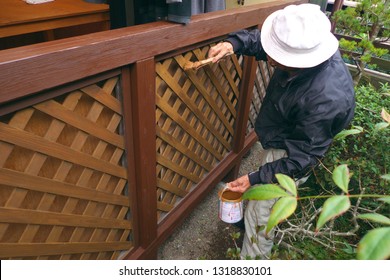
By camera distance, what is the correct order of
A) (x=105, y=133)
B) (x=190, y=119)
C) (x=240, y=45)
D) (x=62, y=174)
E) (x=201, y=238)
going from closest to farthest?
(x=62, y=174) < (x=105, y=133) < (x=240, y=45) < (x=190, y=119) < (x=201, y=238)

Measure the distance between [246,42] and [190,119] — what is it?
2.46 ft

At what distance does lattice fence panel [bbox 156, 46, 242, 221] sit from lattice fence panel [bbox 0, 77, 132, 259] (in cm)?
39

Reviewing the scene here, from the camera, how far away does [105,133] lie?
1581mm

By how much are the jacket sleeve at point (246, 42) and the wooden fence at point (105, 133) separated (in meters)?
0.08

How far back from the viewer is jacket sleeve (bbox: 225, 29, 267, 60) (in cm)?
226

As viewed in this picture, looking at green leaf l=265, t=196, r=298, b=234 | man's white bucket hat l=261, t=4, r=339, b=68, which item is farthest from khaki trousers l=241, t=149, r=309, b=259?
green leaf l=265, t=196, r=298, b=234

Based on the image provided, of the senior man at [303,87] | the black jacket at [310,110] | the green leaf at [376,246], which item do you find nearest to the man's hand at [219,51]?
the senior man at [303,87]

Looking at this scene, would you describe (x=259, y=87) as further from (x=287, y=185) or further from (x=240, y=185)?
(x=287, y=185)

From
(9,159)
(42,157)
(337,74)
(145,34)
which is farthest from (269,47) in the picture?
(9,159)

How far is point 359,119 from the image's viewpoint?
117 inches

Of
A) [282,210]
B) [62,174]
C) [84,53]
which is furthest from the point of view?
[62,174]

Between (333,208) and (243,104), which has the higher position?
(333,208)

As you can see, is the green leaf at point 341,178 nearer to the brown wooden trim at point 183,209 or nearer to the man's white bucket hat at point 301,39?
the man's white bucket hat at point 301,39

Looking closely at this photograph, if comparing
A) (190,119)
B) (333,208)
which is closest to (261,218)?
→ (190,119)
